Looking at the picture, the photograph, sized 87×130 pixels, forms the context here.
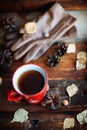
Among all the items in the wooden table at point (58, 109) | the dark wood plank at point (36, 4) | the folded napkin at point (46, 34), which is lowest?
the wooden table at point (58, 109)

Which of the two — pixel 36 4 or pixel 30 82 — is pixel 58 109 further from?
pixel 36 4

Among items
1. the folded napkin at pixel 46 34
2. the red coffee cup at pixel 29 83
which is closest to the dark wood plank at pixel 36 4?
the folded napkin at pixel 46 34

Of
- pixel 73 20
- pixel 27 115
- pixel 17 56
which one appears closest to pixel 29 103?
pixel 27 115

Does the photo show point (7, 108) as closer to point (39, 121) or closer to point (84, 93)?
point (39, 121)

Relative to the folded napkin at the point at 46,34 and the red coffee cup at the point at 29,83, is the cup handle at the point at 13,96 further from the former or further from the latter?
the folded napkin at the point at 46,34

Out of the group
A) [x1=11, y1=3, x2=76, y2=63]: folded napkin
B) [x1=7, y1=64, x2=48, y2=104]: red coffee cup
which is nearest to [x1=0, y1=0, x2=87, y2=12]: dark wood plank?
[x1=11, y1=3, x2=76, y2=63]: folded napkin

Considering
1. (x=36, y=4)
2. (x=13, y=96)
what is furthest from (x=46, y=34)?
(x=13, y=96)
